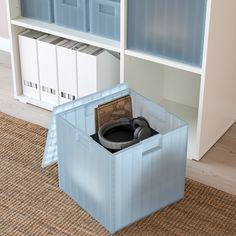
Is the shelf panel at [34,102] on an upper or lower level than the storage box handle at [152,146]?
lower

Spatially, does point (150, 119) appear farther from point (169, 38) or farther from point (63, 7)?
point (63, 7)

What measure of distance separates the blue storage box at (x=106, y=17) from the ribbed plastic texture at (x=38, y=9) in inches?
8.3

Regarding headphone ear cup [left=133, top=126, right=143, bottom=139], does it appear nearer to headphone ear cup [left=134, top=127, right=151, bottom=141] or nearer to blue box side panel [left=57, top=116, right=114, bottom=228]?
headphone ear cup [left=134, top=127, right=151, bottom=141]

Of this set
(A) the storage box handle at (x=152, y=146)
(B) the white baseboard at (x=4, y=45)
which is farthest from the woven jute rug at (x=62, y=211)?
(B) the white baseboard at (x=4, y=45)

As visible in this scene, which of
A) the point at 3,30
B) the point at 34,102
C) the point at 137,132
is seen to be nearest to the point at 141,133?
the point at 137,132

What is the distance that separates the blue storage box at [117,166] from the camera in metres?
1.89

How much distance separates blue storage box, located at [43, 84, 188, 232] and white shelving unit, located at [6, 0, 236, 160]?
210mm

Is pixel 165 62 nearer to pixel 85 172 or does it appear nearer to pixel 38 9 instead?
pixel 85 172

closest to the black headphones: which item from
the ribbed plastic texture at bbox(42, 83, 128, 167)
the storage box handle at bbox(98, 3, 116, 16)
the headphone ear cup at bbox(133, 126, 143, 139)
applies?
the headphone ear cup at bbox(133, 126, 143, 139)

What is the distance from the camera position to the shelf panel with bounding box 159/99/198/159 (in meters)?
2.40

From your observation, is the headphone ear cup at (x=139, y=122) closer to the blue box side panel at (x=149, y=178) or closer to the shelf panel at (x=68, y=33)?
the blue box side panel at (x=149, y=178)

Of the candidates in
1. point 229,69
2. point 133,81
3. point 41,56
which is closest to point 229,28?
point 229,69

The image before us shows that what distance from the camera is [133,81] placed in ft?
7.97

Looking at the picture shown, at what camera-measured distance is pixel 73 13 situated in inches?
96.3
